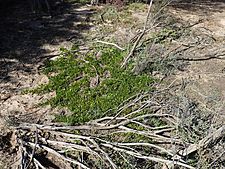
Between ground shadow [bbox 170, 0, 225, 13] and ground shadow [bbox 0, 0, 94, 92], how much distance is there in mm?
1580

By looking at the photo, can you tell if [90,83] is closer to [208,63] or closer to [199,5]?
[208,63]

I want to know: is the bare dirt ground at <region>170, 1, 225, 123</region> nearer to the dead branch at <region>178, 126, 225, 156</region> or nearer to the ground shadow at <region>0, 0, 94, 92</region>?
the dead branch at <region>178, 126, 225, 156</region>

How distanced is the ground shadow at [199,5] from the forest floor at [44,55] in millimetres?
19

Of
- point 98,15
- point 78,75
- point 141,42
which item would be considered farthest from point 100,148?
point 98,15

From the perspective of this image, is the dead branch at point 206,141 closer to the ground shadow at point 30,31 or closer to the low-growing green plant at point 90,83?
the low-growing green plant at point 90,83

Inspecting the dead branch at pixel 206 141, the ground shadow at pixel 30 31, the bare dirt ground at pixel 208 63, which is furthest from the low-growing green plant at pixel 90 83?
the dead branch at pixel 206 141

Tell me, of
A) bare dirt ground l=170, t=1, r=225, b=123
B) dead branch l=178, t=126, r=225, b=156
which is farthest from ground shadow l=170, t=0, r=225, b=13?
dead branch l=178, t=126, r=225, b=156

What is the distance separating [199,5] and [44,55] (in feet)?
10.7

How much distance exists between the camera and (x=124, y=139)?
4.36 m

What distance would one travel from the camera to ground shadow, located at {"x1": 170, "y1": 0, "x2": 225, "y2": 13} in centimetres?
730

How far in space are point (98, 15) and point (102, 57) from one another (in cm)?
130

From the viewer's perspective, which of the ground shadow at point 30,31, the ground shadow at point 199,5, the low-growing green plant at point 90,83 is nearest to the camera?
the low-growing green plant at point 90,83

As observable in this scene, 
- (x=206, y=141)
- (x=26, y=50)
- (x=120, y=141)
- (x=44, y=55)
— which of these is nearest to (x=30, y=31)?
(x=26, y=50)

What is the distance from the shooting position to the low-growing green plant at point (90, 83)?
4699 millimetres
